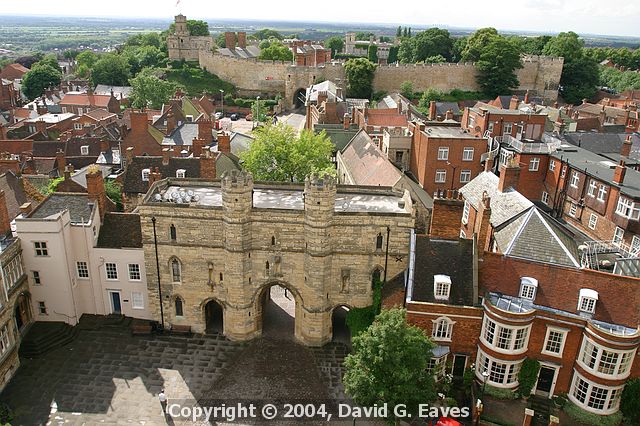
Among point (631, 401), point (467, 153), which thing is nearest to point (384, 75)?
point (467, 153)

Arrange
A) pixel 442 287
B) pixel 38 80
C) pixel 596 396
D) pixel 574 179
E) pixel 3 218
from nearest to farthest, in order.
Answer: pixel 596 396 < pixel 442 287 < pixel 3 218 < pixel 574 179 < pixel 38 80

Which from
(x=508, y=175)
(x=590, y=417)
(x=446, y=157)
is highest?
(x=508, y=175)

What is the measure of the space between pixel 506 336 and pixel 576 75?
11657 cm

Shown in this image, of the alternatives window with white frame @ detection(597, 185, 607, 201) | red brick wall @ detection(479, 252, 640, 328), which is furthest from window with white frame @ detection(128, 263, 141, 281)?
window with white frame @ detection(597, 185, 607, 201)

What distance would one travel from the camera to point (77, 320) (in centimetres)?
3547

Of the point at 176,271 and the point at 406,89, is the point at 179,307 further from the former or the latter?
the point at 406,89

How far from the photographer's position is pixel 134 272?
35.3 metres

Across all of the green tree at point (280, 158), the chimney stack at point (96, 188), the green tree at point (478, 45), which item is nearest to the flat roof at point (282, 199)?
the chimney stack at point (96, 188)

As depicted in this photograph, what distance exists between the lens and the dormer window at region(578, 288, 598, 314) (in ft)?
87.4

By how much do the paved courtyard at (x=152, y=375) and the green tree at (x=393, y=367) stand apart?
495 centimetres

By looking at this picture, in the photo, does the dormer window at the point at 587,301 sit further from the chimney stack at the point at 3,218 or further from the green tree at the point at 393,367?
the chimney stack at the point at 3,218

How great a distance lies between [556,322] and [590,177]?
21.5m

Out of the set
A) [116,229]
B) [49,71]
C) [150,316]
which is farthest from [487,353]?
[49,71]

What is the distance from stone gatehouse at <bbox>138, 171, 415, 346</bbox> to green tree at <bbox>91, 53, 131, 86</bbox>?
10977 centimetres
